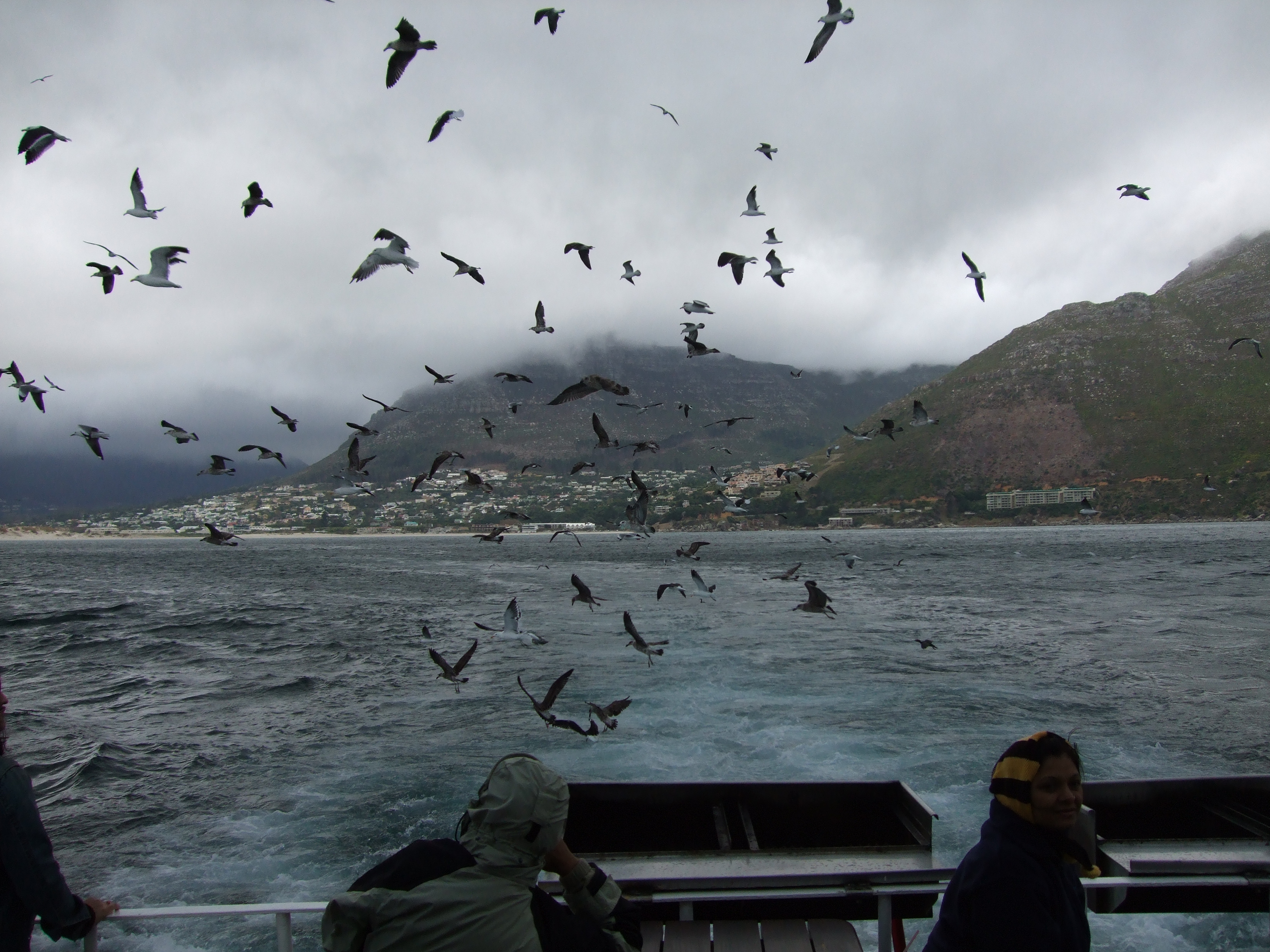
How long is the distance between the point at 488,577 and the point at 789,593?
110 ft

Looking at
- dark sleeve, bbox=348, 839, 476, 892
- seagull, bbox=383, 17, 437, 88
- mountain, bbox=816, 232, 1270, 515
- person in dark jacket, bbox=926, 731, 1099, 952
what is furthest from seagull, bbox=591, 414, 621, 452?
mountain, bbox=816, 232, 1270, 515

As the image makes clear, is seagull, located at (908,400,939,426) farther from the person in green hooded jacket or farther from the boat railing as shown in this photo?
the person in green hooded jacket

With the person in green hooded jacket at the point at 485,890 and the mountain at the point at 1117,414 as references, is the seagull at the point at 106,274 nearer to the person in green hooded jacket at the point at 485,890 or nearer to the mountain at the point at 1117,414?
the person in green hooded jacket at the point at 485,890

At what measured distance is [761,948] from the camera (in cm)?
457

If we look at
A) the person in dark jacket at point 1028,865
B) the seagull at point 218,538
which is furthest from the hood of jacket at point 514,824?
the seagull at point 218,538

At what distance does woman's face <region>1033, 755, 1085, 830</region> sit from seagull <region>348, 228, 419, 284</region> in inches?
424


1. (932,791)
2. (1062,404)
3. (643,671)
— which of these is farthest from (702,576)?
(1062,404)

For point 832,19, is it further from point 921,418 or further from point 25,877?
point 25,877

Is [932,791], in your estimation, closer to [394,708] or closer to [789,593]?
[394,708]

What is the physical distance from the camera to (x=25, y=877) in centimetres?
348

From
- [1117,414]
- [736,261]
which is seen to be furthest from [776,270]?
[1117,414]

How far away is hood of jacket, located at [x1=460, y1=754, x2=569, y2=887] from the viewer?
9.18ft

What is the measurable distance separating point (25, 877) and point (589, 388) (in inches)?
319

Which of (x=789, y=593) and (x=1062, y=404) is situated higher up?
(x=1062, y=404)
